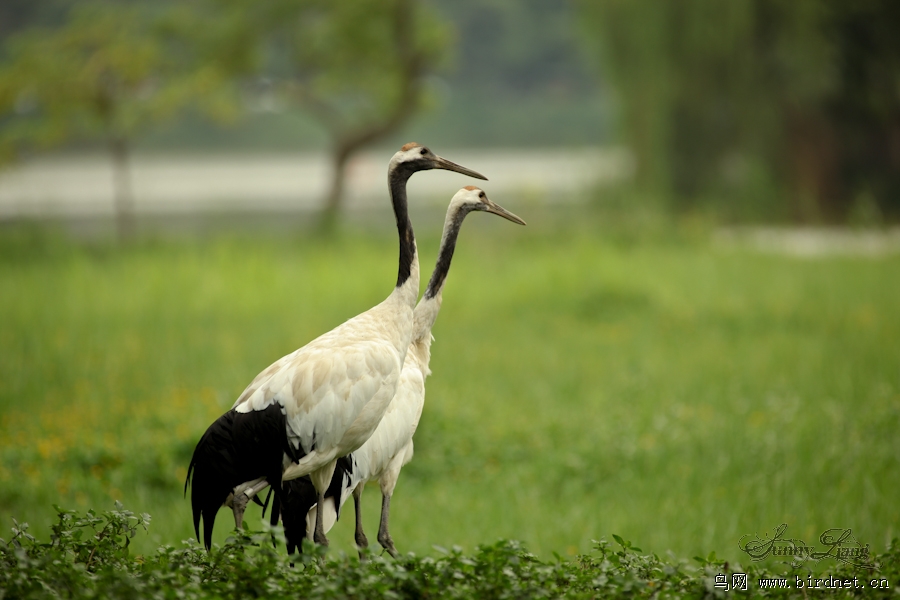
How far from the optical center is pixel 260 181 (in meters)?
31.6

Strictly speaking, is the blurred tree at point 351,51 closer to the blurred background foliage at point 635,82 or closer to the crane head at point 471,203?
the blurred background foliage at point 635,82

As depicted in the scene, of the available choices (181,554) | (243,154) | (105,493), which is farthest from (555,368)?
(243,154)

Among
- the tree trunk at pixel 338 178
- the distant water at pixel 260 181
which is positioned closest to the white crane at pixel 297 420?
the distant water at pixel 260 181

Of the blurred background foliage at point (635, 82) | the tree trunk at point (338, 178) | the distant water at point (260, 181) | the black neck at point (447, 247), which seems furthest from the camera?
the distant water at point (260, 181)

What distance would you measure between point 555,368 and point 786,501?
2990 mm

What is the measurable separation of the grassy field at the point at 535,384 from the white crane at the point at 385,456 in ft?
2.02

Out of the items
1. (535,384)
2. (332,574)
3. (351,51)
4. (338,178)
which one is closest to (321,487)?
(332,574)

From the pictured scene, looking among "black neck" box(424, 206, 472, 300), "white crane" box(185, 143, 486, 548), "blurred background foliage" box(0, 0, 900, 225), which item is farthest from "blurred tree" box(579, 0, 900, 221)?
"white crane" box(185, 143, 486, 548)

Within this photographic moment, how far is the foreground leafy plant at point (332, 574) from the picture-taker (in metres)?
3.18

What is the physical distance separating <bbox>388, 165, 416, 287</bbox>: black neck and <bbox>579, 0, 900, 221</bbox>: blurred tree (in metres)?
13.1

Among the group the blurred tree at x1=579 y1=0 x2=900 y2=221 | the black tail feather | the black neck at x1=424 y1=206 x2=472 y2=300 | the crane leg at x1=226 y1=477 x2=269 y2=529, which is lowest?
the crane leg at x1=226 y1=477 x2=269 y2=529

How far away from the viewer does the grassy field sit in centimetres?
539

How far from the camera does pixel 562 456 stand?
612cm
